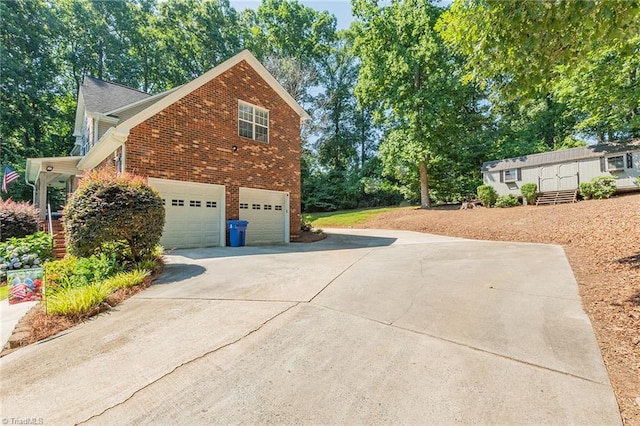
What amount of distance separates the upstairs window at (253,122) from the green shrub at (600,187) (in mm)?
16987

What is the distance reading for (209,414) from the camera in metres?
2.05

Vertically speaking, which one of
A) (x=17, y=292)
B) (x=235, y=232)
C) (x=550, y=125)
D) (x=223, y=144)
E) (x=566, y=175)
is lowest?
(x=17, y=292)

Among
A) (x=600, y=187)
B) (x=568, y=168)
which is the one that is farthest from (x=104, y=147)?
(x=568, y=168)

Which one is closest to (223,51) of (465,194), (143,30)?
(143,30)

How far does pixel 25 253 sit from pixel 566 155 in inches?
967

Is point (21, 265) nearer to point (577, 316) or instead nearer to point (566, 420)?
point (566, 420)

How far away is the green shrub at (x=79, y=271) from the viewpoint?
4.82 m

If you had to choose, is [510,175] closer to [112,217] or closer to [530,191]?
[530,191]

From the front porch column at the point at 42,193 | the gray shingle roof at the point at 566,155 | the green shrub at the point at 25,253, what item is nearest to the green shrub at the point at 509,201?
the gray shingle roof at the point at 566,155

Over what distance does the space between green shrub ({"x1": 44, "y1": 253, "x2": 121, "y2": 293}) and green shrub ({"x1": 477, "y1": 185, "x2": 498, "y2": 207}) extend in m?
20.1

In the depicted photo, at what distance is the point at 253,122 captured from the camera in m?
11.7

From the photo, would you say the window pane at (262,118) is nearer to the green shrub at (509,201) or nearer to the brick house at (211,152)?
the brick house at (211,152)

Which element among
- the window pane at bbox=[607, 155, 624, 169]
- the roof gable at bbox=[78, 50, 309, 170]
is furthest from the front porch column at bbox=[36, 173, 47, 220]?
the window pane at bbox=[607, 155, 624, 169]

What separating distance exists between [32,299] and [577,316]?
797 centimetres
